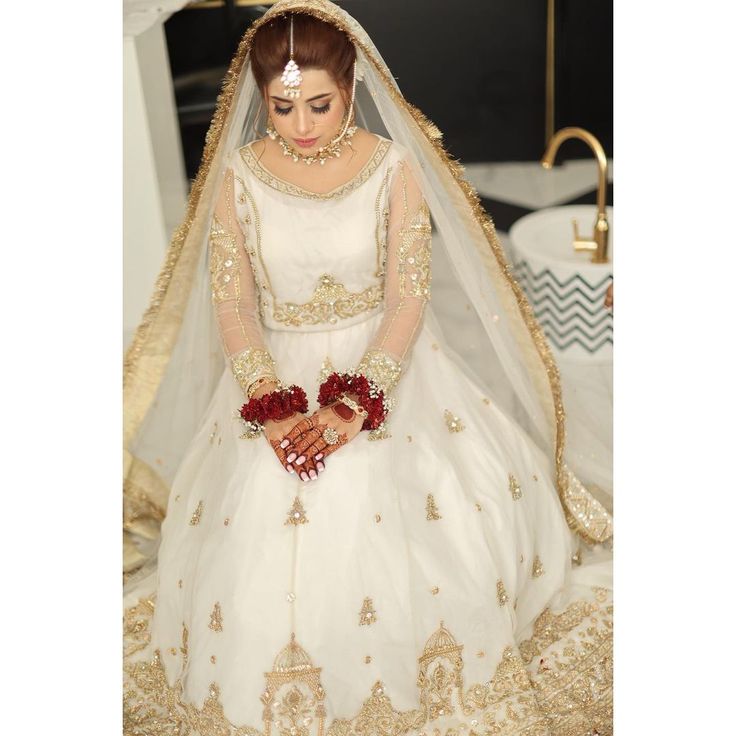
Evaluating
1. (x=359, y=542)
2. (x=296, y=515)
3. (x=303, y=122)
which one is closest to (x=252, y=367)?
(x=296, y=515)

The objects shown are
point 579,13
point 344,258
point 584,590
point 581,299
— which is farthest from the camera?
point 579,13

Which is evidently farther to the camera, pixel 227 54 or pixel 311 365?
pixel 227 54

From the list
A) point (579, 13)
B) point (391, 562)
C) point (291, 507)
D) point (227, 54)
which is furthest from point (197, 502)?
point (579, 13)

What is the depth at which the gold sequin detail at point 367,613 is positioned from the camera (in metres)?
2.76

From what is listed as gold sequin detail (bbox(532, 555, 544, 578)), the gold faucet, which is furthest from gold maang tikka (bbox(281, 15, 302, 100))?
the gold faucet

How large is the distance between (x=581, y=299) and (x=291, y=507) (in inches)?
83.4

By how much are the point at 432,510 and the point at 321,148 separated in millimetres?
993

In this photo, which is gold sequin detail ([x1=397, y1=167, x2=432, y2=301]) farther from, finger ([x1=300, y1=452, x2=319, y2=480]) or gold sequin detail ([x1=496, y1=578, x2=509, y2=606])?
gold sequin detail ([x1=496, y1=578, x2=509, y2=606])

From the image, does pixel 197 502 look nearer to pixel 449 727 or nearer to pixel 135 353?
pixel 135 353

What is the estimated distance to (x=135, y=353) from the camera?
136 inches

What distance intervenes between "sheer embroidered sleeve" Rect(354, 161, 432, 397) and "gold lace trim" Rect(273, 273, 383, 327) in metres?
0.09

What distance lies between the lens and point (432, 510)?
294cm

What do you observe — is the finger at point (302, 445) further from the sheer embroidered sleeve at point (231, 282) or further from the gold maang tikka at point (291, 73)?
the gold maang tikka at point (291, 73)

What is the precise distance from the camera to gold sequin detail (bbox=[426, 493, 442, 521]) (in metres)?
2.94
